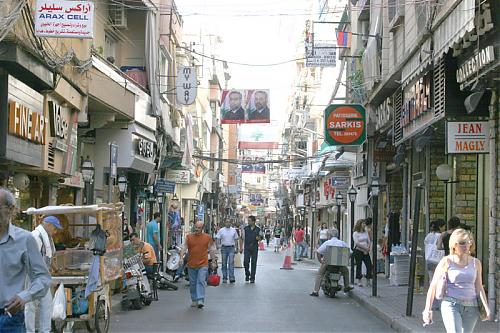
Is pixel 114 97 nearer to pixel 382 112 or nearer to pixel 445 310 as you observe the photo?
pixel 382 112

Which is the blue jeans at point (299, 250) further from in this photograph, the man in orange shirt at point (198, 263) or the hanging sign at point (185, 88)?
the man in orange shirt at point (198, 263)

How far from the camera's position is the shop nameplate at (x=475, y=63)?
10781mm

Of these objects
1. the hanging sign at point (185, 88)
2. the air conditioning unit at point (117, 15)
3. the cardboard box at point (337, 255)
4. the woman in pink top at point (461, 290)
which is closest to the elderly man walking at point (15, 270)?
the woman in pink top at point (461, 290)

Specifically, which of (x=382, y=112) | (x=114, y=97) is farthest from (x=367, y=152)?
(x=114, y=97)

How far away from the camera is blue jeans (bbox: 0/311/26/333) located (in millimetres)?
5293

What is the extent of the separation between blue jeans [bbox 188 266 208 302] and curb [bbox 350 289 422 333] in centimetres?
344

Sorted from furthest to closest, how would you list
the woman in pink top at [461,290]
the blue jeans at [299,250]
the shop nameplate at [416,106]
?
the blue jeans at [299,250]
the shop nameplate at [416,106]
the woman in pink top at [461,290]

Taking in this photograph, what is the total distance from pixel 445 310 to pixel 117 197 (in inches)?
648

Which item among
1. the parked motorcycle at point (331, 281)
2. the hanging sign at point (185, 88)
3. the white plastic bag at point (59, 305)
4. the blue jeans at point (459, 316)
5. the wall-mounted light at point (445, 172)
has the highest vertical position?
the hanging sign at point (185, 88)

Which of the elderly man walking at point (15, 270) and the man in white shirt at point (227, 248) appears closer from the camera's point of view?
the elderly man walking at point (15, 270)

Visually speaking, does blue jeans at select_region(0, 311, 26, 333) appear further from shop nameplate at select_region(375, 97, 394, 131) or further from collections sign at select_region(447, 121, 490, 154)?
shop nameplate at select_region(375, 97, 394, 131)

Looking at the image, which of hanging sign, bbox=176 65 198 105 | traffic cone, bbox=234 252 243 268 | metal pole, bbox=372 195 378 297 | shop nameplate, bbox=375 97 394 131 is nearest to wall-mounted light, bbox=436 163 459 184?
metal pole, bbox=372 195 378 297

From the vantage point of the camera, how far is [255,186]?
5581 inches

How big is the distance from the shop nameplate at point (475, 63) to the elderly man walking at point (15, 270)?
24.8 ft
